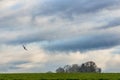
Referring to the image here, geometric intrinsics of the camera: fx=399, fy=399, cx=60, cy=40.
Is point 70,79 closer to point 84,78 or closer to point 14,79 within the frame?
point 84,78

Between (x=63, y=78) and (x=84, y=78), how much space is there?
1.87 metres

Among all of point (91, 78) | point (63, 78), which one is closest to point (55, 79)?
point (63, 78)

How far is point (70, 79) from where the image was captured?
3503 cm

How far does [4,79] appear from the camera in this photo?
33781 mm

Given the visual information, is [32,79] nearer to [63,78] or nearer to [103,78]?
[63,78]

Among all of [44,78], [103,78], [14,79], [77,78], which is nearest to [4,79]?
[14,79]

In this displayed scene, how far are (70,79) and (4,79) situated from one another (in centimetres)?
576

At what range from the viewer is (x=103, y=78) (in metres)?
35.6

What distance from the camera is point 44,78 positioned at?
3538cm

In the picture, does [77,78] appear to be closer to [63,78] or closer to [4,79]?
[63,78]

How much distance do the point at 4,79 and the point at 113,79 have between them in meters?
9.30

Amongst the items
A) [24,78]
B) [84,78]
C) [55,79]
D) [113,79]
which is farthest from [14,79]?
[113,79]

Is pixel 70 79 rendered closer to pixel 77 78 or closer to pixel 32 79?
pixel 77 78

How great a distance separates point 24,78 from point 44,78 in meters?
1.87
